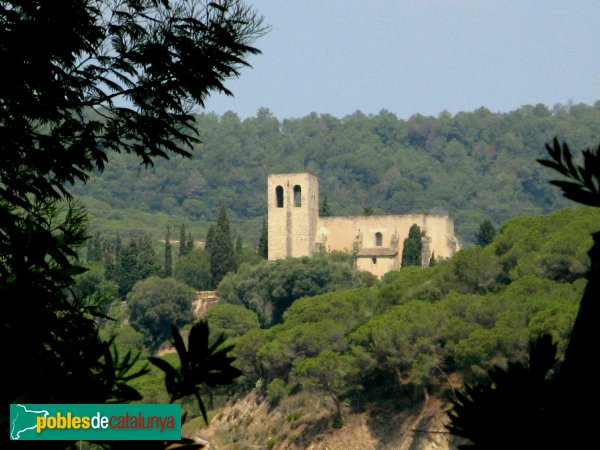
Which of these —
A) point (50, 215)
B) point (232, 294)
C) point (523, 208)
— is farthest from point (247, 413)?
point (523, 208)

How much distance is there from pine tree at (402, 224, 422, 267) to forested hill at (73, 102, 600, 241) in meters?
68.0

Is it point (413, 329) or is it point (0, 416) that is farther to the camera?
→ point (413, 329)

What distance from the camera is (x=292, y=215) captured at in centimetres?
6128

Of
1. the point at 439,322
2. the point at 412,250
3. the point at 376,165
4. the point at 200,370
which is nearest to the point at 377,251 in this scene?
the point at 412,250

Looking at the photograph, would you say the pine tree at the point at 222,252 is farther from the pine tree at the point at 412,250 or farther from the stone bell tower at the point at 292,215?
the pine tree at the point at 412,250

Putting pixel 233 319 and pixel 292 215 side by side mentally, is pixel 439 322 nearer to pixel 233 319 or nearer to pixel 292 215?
pixel 233 319

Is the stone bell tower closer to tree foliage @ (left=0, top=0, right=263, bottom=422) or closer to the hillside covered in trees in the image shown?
the hillside covered in trees

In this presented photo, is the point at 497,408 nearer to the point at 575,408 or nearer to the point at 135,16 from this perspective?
the point at 575,408

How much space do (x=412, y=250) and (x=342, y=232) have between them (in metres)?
5.55

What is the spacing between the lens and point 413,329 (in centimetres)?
3288

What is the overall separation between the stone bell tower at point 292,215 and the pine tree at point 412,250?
5.57m

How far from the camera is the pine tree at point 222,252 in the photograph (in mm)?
61781

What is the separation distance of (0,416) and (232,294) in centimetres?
5292

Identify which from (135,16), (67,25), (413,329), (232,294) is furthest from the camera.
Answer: (232,294)
